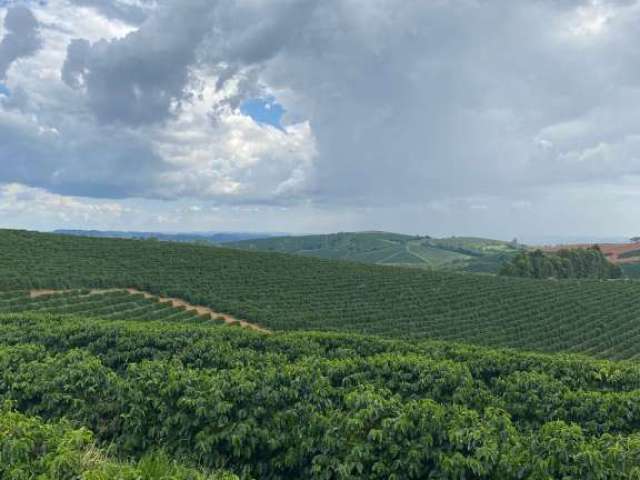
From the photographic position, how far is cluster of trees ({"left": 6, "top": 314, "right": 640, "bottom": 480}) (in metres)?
6.88

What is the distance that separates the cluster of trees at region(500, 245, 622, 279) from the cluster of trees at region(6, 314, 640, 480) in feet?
261

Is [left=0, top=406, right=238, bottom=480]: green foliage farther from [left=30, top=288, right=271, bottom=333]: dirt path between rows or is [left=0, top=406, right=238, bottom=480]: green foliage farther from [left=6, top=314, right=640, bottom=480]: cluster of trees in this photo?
[left=30, top=288, right=271, bottom=333]: dirt path between rows

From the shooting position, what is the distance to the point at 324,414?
898 cm

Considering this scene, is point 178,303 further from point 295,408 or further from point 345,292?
point 295,408

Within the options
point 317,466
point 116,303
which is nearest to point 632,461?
point 317,466

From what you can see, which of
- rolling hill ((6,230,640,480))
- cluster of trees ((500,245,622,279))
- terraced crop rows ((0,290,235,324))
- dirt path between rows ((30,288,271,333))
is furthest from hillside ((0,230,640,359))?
cluster of trees ((500,245,622,279))

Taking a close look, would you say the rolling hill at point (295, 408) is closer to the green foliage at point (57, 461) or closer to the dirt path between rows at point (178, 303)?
the green foliage at point (57, 461)

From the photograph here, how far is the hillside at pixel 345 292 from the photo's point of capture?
3784 cm

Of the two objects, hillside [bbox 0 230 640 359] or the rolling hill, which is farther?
hillside [bbox 0 230 640 359]

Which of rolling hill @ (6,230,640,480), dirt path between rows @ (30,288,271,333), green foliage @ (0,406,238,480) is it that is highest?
green foliage @ (0,406,238,480)

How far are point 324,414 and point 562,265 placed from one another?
315 ft

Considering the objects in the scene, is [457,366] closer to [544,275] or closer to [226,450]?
[226,450]

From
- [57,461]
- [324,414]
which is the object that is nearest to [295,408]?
[324,414]

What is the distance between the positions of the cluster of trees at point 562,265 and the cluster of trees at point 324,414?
79.5 m
